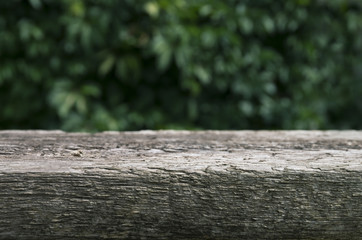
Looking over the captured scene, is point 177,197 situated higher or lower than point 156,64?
lower

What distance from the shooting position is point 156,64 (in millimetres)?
2488

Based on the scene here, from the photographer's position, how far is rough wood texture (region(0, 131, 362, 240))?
30.7 inches

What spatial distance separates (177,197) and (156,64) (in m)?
1.75

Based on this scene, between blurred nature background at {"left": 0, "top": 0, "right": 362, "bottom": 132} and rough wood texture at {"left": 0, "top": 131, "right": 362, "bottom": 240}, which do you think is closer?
rough wood texture at {"left": 0, "top": 131, "right": 362, "bottom": 240}

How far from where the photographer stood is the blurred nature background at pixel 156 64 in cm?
237

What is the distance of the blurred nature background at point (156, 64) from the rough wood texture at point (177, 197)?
4.99 ft

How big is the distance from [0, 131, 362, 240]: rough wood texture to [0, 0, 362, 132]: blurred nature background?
1.52 m

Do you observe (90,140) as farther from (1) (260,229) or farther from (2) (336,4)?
(2) (336,4)

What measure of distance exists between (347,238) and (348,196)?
9cm

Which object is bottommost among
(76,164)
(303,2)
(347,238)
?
(347,238)

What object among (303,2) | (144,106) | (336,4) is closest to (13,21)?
(144,106)

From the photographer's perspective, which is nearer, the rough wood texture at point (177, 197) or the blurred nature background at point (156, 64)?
the rough wood texture at point (177, 197)

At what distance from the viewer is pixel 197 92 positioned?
2.44 metres

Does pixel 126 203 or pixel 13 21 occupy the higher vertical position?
pixel 13 21
